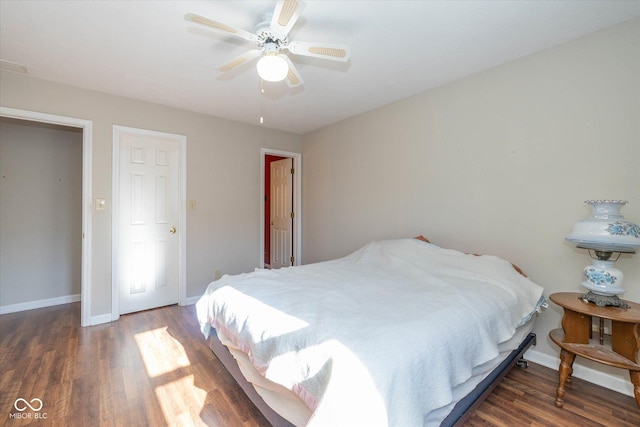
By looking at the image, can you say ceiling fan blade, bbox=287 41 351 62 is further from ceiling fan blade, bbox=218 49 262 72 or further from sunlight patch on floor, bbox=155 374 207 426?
sunlight patch on floor, bbox=155 374 207 426

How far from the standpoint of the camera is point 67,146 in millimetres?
3477

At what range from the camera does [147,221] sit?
3.28 metres

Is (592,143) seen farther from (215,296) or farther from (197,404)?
(197,404)

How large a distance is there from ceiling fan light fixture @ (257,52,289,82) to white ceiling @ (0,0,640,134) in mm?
316

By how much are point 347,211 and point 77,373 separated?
302 cm

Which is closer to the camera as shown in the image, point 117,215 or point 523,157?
point 523,157

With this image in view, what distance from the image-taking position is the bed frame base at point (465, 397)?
1.37m

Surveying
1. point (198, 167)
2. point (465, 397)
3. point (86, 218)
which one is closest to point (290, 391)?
point (465, 397)

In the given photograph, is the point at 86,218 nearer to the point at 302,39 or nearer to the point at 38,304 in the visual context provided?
the point at 38,304

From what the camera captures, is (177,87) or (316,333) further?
(177,87)

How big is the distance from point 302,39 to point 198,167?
218 cm

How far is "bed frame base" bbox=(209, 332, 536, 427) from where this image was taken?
1.37 m

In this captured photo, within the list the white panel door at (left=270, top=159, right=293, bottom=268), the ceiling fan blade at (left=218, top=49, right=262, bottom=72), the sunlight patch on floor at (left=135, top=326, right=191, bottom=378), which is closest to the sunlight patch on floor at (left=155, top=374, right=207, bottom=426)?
the sunlight patch on floor at (left=135, top=326, right=191, bottom=378)

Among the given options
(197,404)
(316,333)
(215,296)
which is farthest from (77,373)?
(316,333)
